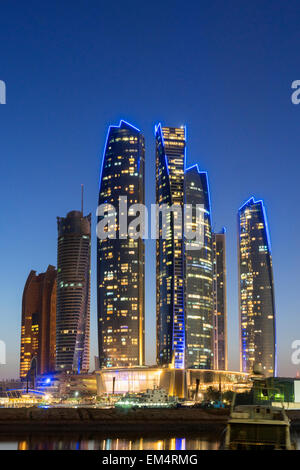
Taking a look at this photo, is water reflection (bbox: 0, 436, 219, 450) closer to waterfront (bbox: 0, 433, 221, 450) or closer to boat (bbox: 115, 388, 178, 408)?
waterfront (bbox: 0, 433, 221, 450)

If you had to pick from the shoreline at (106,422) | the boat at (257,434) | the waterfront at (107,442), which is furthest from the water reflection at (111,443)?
the boat at (257,434)

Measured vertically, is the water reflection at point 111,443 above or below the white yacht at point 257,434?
below

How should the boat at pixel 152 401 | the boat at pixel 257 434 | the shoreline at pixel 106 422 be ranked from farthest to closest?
the boat at pixel 152 401 → the shoreline at pixel 106 422 → the boat at pixel 257 434

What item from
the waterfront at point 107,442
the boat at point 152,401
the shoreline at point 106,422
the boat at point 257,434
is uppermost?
the boat at point 257,434

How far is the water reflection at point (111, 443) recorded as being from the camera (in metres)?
67.9

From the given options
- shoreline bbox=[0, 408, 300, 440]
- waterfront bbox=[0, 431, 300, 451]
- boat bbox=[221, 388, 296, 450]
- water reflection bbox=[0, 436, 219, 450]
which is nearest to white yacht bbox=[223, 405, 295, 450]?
boat bbox=[221, 388, 296, 450]

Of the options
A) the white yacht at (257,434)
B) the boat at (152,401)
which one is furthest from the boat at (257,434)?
the boat at (152,401)

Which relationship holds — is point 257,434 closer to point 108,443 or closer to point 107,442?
point 108,443

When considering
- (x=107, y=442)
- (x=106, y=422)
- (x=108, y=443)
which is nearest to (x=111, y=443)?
(x=108, y=443)

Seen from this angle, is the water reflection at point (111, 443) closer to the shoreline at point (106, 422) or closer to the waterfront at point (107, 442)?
the waterfront at point (107, 442)

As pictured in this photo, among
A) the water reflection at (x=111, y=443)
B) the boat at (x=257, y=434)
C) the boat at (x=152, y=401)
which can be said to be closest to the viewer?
the boat at (x=257, y=434)

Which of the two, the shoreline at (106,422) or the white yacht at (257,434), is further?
the shoreline at (106,422)

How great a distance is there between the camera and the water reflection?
6794 centimetres
